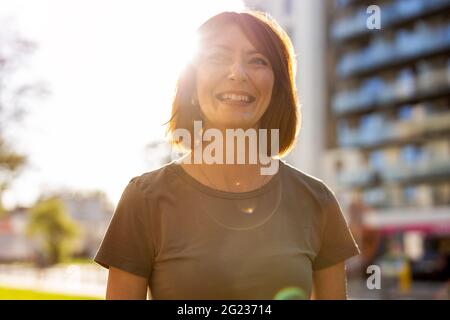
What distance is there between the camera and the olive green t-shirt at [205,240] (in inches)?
69.5

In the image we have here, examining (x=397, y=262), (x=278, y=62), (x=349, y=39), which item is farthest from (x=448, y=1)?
(x=278, y=62)

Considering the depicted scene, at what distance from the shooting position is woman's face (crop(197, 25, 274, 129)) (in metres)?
1.88

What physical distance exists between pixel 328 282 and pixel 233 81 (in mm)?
625

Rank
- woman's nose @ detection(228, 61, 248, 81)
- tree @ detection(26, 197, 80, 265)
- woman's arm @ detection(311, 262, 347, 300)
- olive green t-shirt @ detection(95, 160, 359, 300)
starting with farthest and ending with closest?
tree @ detection(26, 197, 80, 265), woman's arm @ detection(311, 262, 347, 300), woman's nose @ detection(228, 61, 248, 81), olive green t-shirt @ detection(95, 160, 359, 300)

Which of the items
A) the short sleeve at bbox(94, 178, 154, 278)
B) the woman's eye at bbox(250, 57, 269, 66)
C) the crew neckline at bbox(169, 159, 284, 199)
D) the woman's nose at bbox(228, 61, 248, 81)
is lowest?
the short sleeve at bbox(94, 178, 154, 278)

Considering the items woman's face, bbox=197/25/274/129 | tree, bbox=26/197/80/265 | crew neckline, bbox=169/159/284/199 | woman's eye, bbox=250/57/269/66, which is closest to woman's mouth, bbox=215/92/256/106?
woman's face, bbox=197/25/274/129

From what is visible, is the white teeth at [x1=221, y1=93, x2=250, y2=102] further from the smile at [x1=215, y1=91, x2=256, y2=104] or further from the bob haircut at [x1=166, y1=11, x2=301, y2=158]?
the bob haircut at [x1=166, y1=11, x2=301, y2=158]

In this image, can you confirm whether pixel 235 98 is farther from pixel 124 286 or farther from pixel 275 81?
pixel 124 286

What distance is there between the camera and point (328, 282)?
2.00 m

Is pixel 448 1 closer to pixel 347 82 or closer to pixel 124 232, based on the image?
pixel 347 82

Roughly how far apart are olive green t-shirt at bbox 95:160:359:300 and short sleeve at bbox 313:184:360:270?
0.28 feet

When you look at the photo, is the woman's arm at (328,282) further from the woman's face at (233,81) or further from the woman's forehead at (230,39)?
the woman's forehead at (230,39)

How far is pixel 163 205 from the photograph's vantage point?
6.00 ft

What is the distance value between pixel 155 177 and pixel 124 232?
0.17m
